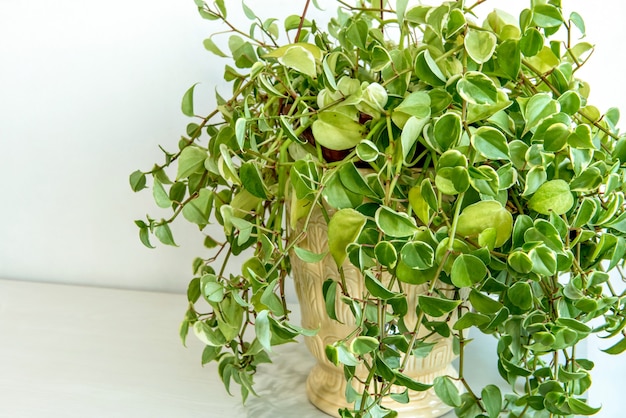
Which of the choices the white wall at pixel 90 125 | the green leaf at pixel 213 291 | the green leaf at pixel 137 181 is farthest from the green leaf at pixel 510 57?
the white wall at pixel 90 125

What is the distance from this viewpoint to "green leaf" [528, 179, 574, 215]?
506 millimetres

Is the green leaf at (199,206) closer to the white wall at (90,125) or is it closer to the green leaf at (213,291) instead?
the green leaf at (213,291)

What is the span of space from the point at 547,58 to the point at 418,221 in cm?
20

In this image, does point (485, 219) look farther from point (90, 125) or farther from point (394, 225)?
point (90, 125)

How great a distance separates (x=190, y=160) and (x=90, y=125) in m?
0.64

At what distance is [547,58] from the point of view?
0.60 meters

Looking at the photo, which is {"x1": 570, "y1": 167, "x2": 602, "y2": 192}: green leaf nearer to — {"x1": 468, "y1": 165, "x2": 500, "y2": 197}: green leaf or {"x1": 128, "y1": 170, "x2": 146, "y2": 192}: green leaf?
{"x1": 468, "y1": 165, "x2": 500, "y2": 197}: green leaf

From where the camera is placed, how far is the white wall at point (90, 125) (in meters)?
1.16

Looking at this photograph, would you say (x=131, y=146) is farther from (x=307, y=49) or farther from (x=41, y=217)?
(x=307, y=49)

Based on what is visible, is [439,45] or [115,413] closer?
A: [439,45]

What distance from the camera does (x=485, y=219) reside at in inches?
19.4

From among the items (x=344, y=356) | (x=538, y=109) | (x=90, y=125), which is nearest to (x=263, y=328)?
(x=344, y=356)

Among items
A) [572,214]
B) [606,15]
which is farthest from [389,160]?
[606,15]

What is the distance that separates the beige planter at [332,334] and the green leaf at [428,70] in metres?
0.18
